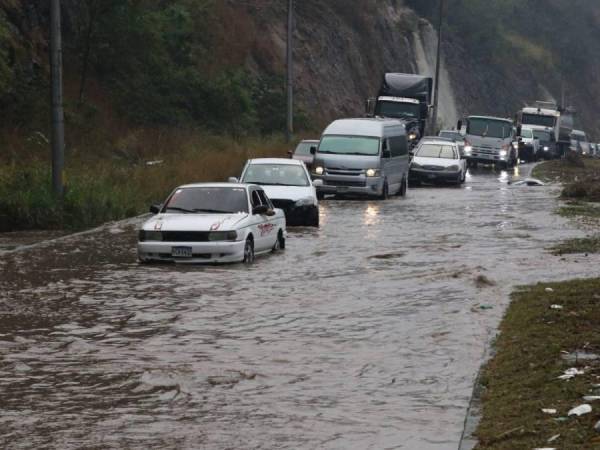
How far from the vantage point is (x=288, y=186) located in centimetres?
2878

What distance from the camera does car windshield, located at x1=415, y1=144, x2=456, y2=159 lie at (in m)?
49.3

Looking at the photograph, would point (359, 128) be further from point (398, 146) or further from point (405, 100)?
point (405, 100)

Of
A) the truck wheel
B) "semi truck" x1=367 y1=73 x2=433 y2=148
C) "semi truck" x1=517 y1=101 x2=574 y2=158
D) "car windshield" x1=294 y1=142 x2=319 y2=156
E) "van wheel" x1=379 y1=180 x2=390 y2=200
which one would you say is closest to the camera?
the truck wheel

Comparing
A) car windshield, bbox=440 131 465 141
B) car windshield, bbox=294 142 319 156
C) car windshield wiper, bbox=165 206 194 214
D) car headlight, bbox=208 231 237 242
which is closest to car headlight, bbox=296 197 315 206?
car windshield wiper, bbox=165 206 194 214

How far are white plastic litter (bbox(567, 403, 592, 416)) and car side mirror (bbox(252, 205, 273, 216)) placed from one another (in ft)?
41.7

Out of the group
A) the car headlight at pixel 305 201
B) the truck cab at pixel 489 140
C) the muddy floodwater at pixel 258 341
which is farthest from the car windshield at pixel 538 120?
the muddy floodwater at pixel 258 341

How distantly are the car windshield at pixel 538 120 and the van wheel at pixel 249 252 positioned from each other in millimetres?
59341

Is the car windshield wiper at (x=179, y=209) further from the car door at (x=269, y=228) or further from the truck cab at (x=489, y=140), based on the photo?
the truck cab at (x=489, y=140)

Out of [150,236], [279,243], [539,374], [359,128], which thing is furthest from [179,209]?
[359,128]

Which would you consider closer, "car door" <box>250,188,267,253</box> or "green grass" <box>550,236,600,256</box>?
"car door" <box>250,188,267,253</box>

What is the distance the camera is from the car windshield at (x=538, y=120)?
3105 inches

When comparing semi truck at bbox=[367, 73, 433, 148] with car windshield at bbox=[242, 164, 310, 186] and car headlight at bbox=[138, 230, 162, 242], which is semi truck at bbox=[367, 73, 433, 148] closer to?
car windshield at bbox=[242, 164, 310, 186]

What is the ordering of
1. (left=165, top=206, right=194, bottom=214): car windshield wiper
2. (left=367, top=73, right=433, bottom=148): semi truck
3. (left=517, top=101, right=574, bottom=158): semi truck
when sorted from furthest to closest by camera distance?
(left=517, top=101, right=574, bottom=158): semi truck < (left=367, top=73, right=433, bottom=148): semi truck < (left=165, top=206, right=194, bottom=214): car windshield wiper

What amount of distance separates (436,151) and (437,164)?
113cm
